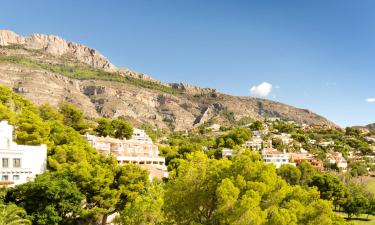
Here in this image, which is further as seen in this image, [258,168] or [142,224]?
[142,224]

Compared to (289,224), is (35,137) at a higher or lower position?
higher

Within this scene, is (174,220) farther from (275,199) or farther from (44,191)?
(44,191)

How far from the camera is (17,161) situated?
3075 centimetres

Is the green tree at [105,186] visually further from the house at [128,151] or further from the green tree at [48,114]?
the green tree at [48,114]

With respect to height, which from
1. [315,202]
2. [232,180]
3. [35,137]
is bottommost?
[315,202]

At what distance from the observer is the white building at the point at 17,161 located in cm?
2969

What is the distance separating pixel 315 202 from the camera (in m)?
22.3

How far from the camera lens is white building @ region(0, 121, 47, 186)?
29.7 metres

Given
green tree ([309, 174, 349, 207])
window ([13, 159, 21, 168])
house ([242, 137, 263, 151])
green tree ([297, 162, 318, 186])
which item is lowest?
green tree ([309, 174, 349, 207])

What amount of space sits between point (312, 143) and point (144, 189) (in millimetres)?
100934

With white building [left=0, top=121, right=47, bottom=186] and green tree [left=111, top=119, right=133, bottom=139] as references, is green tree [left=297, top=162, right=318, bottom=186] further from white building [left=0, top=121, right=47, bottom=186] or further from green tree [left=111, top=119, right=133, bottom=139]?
white building [left=0, top=121, right=47, bottom=186]

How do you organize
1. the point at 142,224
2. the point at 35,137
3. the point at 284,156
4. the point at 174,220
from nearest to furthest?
the point at 174,220
the point at 142,224
the point at 35,137
the point at 284,156

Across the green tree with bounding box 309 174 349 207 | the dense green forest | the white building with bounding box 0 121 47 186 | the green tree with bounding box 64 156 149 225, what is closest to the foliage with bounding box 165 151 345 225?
the dense green forest

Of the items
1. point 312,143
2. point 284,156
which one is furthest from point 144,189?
point 312,143
